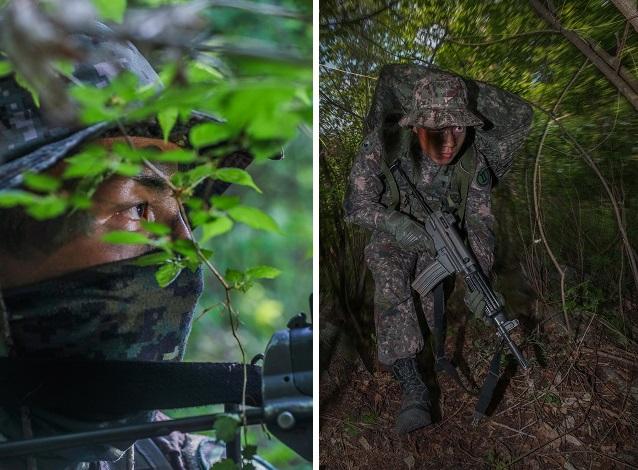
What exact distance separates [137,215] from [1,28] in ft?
1.47

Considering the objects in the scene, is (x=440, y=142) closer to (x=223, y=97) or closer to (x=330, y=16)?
(x=330, y=16)

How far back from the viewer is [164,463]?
1.46m

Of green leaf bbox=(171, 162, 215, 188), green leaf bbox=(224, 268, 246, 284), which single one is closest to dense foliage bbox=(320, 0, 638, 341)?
green leaf bbox=(224, 268, 246, 284)

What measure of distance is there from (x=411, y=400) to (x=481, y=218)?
55 centimetres

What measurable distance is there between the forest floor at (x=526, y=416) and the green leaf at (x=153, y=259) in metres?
0.65

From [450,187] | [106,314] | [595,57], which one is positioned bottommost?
[106,314]

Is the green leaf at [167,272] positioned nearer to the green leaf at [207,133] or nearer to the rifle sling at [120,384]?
the rifle sling at [120,384]

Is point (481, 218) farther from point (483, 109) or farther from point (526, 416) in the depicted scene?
point (526, 416)

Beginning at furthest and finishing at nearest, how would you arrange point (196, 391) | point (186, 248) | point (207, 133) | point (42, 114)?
point (196, 391)
point (42, 114)
point (186, 248)
point (207, 133)

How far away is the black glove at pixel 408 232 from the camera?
66.1 inches

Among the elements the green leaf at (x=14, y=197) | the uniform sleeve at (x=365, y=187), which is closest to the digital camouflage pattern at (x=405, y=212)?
the uniform sleeve at (x=365, y=187)

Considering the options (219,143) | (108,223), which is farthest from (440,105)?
(108,223)

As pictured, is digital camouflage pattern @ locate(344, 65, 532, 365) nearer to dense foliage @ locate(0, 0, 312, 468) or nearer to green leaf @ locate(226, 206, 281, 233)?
dense foliage @ locate(0, 0, 312, 468)

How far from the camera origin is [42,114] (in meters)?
1.22
